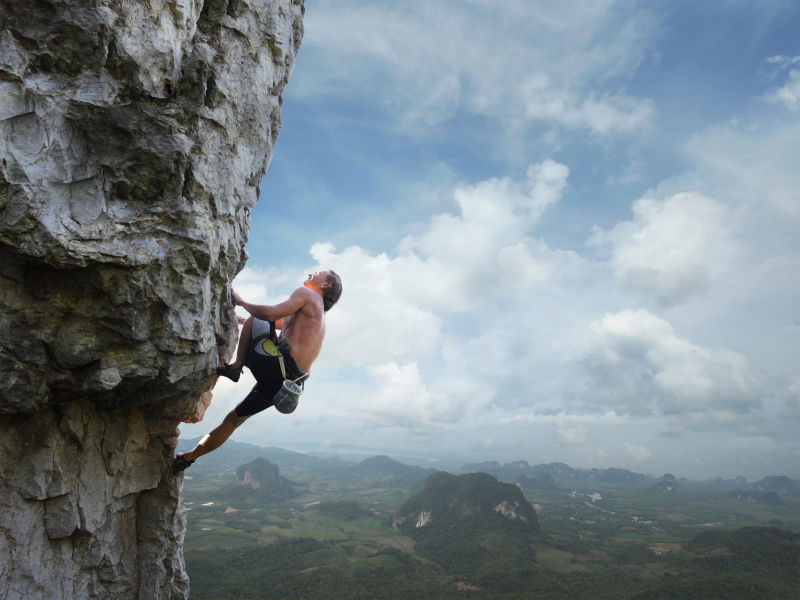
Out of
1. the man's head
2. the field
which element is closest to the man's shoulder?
the man's head

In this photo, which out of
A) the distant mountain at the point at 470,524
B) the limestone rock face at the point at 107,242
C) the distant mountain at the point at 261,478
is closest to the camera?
the limestone rock face at the point at 107,242

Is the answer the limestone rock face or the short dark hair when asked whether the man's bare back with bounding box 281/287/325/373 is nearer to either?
the short dark hair

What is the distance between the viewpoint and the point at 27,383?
219 inches

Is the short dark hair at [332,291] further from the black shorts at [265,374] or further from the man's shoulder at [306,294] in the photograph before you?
the black shorts at [265,374]

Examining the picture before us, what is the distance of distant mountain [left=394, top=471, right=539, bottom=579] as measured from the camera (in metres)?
91.3

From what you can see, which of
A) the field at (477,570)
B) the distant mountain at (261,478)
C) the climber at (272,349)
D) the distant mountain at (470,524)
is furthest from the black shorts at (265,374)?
the distant mountain at (261,478)

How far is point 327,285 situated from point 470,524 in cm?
12983

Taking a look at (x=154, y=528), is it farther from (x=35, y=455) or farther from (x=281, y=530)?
(x=281, y=530)

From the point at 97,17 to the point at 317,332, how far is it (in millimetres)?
5163

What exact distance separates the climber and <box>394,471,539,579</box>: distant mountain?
88.8 meters

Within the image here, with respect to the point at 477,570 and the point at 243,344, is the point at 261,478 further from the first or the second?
the point at 243,344

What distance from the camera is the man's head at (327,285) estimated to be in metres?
8.19

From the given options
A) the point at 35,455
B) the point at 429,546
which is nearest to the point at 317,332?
the point at 35,455

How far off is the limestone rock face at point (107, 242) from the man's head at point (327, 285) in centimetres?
136
